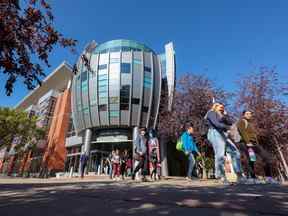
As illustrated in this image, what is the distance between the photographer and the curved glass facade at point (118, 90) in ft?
102

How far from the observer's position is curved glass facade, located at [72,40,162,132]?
102ft

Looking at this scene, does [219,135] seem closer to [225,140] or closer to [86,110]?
[225,140]

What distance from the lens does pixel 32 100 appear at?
56719mm

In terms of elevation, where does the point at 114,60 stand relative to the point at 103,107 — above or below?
above

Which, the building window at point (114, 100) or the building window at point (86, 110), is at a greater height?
the building window at point (114, 100)

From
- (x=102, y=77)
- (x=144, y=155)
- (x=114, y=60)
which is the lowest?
(x=144, y=155)

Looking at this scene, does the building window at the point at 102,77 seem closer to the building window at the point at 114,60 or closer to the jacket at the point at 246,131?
the building window at the point at 114,60

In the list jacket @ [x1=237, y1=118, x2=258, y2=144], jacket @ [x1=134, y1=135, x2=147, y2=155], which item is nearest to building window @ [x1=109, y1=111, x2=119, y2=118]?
jacket @ [x1=134, y1=135, x2=147, y2=155]

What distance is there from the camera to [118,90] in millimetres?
30984

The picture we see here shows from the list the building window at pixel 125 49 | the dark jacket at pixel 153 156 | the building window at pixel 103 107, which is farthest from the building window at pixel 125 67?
the dark jacket at pixel 153 156

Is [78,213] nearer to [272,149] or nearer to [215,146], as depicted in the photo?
[215,146]

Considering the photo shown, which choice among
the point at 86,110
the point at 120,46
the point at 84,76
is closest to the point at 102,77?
the point at 84,76

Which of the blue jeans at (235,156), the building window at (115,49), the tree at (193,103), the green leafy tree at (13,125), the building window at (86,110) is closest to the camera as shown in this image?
the blue jeans at (235,156)

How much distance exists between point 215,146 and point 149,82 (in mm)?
27176
